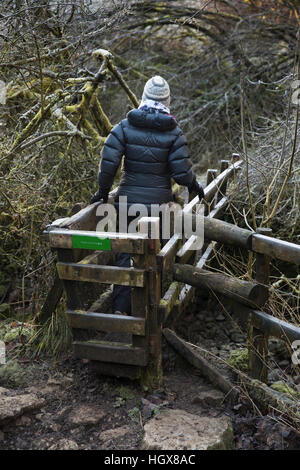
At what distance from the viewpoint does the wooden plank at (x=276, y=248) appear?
345cm

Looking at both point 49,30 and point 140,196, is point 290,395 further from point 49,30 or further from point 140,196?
point 49,30

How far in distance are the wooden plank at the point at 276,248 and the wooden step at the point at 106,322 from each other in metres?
1.00

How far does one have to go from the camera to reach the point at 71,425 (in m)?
3.67

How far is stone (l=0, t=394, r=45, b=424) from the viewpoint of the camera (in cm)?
349

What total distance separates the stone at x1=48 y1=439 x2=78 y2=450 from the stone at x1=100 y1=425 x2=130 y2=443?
199mm

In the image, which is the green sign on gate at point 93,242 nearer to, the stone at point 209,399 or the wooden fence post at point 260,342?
the wooden fence post at point 260,342

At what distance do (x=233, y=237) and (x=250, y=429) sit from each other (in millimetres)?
1386

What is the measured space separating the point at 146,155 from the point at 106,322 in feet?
5.14

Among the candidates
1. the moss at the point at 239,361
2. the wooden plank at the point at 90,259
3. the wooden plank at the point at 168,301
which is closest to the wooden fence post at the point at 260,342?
the moss at the point at 239,361

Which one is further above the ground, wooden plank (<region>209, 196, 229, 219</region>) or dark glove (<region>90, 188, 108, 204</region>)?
dark glove (<region>90, 188, 108, 204</region>)

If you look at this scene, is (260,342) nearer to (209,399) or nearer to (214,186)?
(209,399)

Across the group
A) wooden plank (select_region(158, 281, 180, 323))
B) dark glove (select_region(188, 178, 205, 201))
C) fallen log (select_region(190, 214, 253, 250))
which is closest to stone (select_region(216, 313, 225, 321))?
dark glove (select_region(188, 178, 205, 201))

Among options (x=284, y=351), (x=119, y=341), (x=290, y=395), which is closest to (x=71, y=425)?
(x=119, y=341)

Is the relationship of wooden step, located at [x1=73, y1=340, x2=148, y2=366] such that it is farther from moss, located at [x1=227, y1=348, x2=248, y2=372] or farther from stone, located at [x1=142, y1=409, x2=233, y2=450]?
moss, located at [x1=227, y1=348, x2=248, y2=372]
